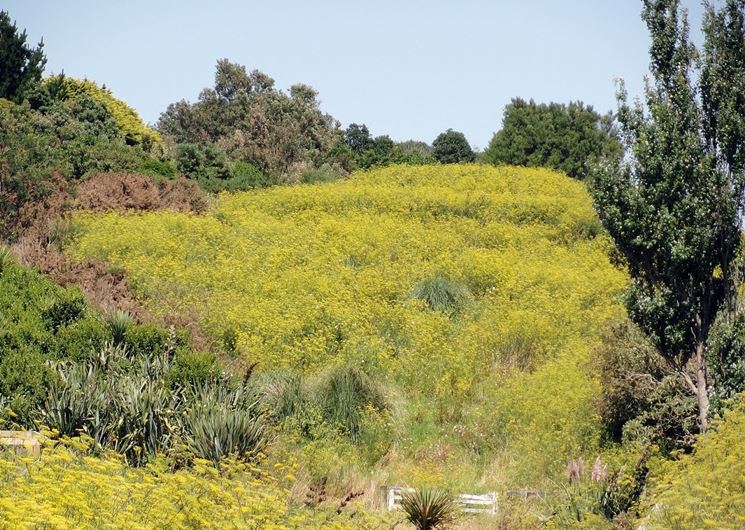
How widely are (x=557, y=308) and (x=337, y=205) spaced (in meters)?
12.8

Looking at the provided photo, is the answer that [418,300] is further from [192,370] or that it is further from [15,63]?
[15,63]

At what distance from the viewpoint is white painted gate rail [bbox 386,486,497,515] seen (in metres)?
14.9

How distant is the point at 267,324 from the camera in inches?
885

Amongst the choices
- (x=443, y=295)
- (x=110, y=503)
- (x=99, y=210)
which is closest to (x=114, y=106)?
(x=99, y=210)

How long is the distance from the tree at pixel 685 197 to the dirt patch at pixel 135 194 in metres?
18.6

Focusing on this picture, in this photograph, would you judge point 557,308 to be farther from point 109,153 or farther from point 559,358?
point 109,153

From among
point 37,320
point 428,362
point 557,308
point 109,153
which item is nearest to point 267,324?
point 428,362

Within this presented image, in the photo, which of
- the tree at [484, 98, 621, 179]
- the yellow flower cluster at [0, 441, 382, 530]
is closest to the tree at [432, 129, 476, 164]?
the tree at [484, 98, 621, 179]

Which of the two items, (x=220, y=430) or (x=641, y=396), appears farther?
(x=641, y=396)

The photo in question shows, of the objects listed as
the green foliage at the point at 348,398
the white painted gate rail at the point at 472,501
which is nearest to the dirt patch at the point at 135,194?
the green foliage at the point at 348,398

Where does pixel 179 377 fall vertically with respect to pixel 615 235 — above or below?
below

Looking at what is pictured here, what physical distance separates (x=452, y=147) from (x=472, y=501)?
4600 centimetres

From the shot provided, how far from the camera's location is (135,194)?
1319 inches

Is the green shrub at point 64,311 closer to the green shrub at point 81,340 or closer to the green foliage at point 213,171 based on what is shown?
the green shrub at point 81,340
